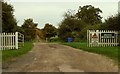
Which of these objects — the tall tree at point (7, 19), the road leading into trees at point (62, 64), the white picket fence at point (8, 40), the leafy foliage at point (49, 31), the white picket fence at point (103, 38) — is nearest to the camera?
A: the road leading into trees at point (62, 64)

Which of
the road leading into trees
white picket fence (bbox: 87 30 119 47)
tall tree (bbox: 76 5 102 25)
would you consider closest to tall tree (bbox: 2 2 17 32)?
white picket fence (bbox: 87 30 119 47)

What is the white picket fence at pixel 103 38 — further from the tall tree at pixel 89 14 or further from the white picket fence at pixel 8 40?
the tall tree at pixel 89 14

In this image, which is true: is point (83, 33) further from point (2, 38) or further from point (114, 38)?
point (2, 38)

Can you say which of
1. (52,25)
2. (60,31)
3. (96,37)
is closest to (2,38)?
(96,37)

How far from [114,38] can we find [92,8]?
7934 centimetres

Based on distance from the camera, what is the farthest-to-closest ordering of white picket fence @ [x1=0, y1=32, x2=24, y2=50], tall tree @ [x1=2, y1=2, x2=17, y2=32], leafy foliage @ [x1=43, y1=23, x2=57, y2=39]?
1. leafy foliage @ [x1=43, y1=23, x2=57, y2=39]
2. tall tree @ [x1=2, y1=2, x2=17, y2=32]
3. white picket fence @ [x1=0, y1=32, x2=24, y2=50]

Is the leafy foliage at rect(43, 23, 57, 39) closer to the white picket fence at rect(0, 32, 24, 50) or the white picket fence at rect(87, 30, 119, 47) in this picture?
the white picket fence at rect(87, 30, 119, 47)

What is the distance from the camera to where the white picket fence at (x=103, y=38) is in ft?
103

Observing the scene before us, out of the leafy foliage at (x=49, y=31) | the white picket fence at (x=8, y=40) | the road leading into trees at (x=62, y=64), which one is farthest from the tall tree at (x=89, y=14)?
the road leading into trees at (x=62, y=64)

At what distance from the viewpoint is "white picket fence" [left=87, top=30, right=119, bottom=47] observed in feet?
103

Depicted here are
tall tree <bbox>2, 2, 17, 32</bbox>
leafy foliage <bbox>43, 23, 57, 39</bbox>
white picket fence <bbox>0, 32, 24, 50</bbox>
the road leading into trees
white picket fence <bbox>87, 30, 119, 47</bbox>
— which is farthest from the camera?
leafy foliage <bbox>43, 23, 57, 39</bbox>

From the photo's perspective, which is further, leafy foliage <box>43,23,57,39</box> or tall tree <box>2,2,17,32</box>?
leafy foliage <box>43,23,57,39</box>

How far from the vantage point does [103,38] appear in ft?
104

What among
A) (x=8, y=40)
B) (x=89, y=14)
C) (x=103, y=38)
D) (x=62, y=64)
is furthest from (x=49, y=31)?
(x=62, y=64)
